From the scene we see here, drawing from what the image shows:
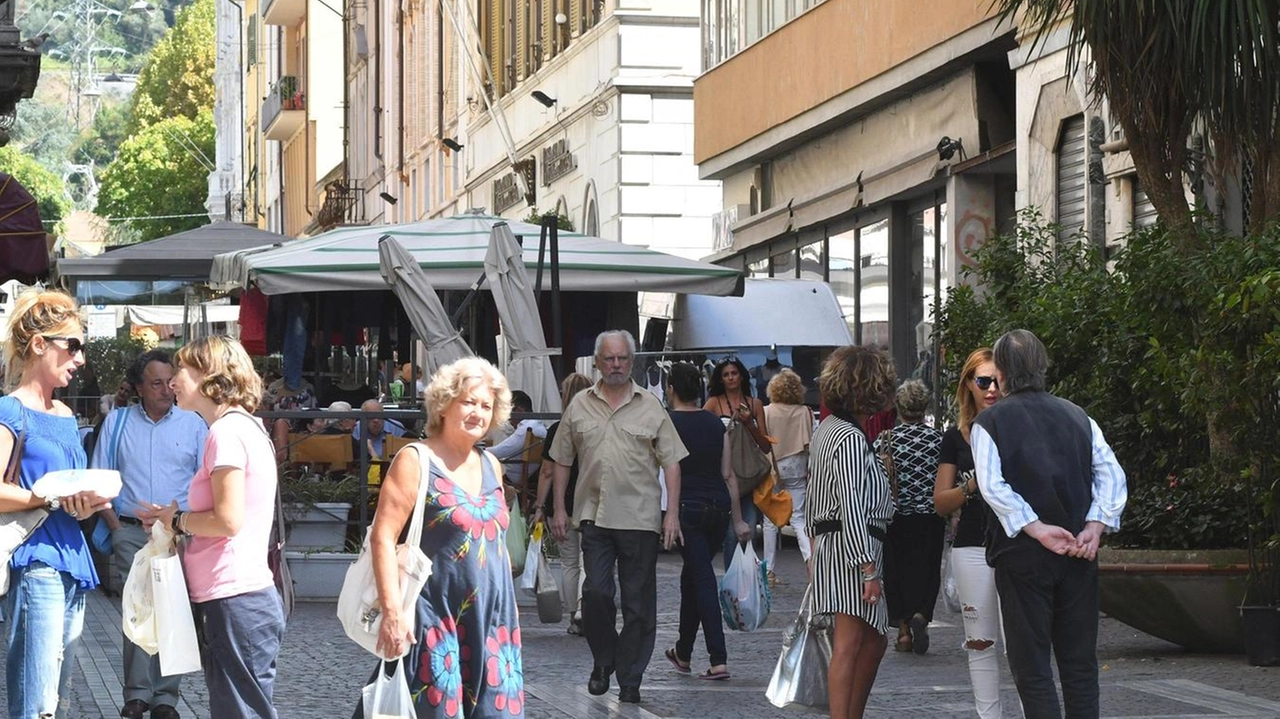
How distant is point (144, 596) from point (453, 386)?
1186 mm

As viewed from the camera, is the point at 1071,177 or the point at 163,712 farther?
the point at 1071,177

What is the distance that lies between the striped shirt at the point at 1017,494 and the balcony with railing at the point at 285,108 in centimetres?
6332

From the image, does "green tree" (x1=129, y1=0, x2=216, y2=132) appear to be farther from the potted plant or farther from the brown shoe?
the brown shoe

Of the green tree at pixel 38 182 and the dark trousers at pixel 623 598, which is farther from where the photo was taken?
the green tree at pixel 38 182

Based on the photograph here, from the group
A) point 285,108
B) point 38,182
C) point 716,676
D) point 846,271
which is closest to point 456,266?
point 716,676

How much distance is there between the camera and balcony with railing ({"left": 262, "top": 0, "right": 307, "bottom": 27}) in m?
69.8

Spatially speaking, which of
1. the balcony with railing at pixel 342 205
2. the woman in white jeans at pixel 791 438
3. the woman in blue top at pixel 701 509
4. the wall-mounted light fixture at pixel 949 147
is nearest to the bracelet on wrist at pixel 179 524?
the woman in blue top at pixel 701 509

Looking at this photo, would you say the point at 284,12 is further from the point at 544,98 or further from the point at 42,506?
the point at 42,506

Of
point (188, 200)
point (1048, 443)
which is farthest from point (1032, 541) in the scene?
point (188, 200)

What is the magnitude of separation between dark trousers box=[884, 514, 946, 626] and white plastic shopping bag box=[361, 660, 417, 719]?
17.1 feet

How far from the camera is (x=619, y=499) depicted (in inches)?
432

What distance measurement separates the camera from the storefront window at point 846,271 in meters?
26.1

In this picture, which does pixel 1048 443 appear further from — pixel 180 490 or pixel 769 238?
pixel 769 238

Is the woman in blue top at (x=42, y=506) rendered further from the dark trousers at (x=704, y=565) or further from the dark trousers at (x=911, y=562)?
the dark trousers at (x=911, y=562)
